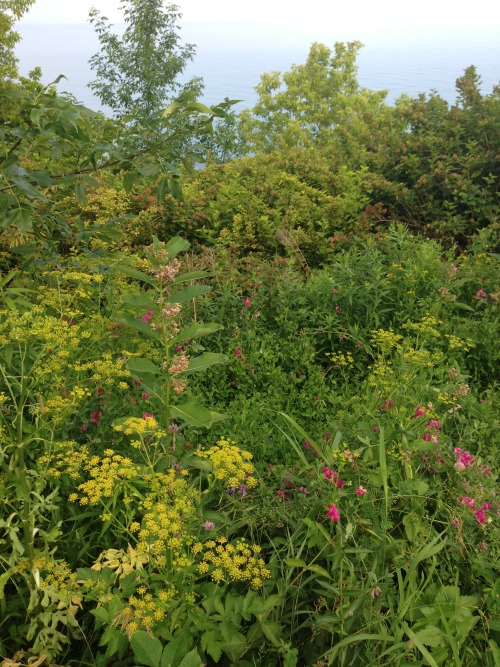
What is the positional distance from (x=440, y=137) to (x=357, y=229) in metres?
2.12

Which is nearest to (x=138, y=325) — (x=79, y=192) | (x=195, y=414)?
(x=195, y=414)

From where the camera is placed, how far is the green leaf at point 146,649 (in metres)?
1.92

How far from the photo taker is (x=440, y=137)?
7.70m

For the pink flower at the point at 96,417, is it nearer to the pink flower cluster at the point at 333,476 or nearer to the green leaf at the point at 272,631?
the pink flower cluster at the point at 333,476

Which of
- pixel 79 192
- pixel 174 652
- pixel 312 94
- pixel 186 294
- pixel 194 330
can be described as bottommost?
pixel 174 652

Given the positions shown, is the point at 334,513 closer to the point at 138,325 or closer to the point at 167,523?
the point at 167,523

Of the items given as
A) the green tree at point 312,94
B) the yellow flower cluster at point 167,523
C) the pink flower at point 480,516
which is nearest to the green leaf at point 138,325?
the yellow flower cluster at point 167,523

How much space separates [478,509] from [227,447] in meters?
1.11

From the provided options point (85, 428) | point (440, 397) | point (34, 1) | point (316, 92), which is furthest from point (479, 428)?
point (316, 92)

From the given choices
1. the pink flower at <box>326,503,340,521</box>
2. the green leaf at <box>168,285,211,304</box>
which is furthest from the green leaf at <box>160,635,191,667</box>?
the green leaf at <box>168,285,211,304</box>

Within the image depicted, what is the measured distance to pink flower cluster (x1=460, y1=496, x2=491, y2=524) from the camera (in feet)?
8.34

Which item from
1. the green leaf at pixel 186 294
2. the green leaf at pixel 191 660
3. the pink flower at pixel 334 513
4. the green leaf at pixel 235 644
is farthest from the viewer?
the green leaf at pixel 186 294

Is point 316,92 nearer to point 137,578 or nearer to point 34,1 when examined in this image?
point 34,1

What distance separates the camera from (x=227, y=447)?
2.29 meters
